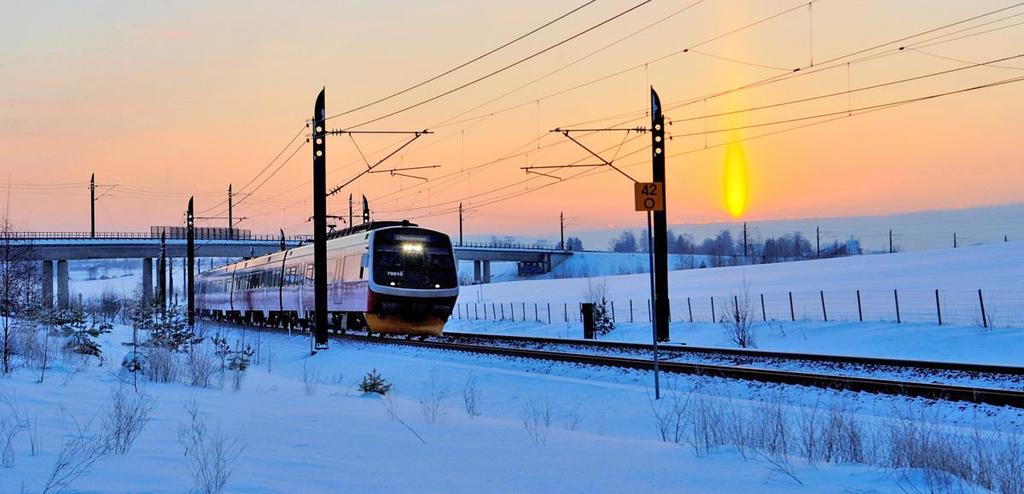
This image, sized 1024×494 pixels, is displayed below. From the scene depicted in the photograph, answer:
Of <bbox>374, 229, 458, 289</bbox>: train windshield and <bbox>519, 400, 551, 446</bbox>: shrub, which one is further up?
<bbox>374, 229, 458, 289</bbox>: train windshield

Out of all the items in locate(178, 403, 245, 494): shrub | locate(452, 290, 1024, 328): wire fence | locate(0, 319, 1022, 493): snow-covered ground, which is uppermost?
locate(178, 403, 245, 494): shrub

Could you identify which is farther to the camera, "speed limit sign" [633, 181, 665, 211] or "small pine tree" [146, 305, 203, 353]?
"small pine tree" [146, 305, 203, 353]

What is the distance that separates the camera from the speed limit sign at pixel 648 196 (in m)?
12.0

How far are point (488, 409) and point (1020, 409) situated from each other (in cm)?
735

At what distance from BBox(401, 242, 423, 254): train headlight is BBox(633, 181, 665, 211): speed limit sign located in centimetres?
1575

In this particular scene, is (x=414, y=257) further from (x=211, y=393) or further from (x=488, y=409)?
(x=211, y=393)

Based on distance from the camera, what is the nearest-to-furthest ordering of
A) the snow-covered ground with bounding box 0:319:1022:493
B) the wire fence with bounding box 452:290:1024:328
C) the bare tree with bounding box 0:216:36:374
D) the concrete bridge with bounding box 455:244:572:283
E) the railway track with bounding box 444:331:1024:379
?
1. the snow-covered ground with bounding box 0:319:1022:493
2. the railway track with bounding box 444:331:1024:379
3. the bare tree with bounding box 0:216:36:374
4. the wire fence with bounding box 452:290:1024:328
5. the concrete bridge with bounding box 455:244:572:283

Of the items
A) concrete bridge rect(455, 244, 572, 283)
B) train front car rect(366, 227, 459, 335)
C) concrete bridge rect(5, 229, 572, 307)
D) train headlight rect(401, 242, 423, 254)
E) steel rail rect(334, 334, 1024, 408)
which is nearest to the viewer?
steel rail rect(334, 334, 1024, 408)

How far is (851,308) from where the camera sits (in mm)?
39531

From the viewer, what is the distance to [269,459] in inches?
255

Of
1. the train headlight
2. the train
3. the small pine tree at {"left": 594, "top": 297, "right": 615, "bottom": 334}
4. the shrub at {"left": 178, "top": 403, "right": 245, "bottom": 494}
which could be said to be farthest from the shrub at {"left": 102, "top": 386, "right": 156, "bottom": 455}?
the small pine tree at {"left": 594, "top": 297, "right": 615, "bottom": 334}

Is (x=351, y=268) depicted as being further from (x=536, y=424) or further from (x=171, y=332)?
Result: (x=536, y=424)

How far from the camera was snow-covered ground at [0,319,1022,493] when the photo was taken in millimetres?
5820

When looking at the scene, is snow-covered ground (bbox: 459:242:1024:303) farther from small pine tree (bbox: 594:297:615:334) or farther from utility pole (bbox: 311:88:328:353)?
utility pole (bbox: 311:88:328:353)
